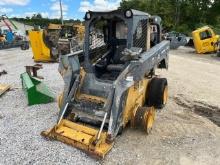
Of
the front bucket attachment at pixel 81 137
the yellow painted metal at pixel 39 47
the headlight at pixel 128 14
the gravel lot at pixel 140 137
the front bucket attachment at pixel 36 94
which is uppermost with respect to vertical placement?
the headlight at pixel 128 14

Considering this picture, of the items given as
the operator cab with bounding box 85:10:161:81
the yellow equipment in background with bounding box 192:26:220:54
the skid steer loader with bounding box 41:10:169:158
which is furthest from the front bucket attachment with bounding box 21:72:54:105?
the yellow equipment in background with bounding box 192:26:220:54

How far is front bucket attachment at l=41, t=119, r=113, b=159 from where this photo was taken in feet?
16.1

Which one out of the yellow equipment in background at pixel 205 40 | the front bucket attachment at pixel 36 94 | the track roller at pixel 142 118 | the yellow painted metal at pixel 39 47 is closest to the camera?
the track roller at pixel 142 118

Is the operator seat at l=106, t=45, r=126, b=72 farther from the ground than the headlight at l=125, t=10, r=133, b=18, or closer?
closer

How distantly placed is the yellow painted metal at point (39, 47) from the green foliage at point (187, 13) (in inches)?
936

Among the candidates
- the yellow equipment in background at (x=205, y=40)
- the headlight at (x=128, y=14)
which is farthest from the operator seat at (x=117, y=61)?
the yellow equipment in background at (x=205, y=40)

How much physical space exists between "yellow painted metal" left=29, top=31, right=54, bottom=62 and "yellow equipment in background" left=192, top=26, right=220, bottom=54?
905cm

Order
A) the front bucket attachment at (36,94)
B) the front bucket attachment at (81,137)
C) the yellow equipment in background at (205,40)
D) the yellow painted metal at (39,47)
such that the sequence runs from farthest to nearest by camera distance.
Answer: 1. the yellow equipment in background at (205,40)
2. the yellow painted metal at (39,47)
3. the front bucket attachment at (36,94)
4. the front bucket attachment at (81,137)

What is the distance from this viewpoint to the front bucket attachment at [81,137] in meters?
4.92

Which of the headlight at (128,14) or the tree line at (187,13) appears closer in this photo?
the headlight at (128,14)

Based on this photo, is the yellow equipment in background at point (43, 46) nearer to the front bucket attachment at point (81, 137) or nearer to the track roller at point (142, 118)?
the front bucket attachment at point (81, 137)

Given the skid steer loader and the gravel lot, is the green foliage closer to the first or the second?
the gravel lot

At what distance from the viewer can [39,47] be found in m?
14.0

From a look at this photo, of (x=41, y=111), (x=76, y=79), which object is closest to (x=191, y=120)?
(x=76, y=79)
